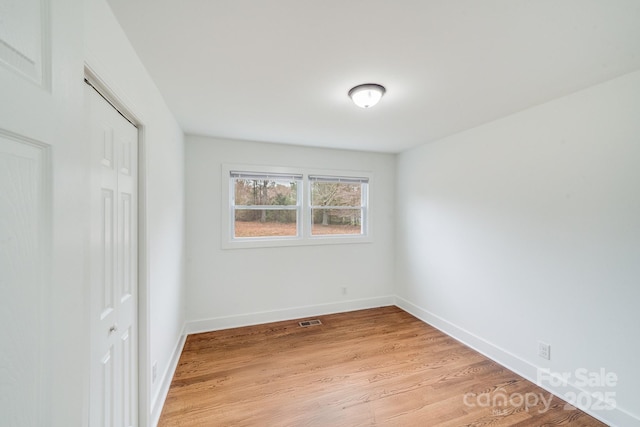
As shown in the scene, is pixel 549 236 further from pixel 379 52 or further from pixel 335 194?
pixel 335 194

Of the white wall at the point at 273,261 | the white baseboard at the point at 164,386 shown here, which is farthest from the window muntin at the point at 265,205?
the white baseboard at the point at 164,386

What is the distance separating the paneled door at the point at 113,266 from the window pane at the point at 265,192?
5.83 ft

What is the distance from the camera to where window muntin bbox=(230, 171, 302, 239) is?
11.0 ft

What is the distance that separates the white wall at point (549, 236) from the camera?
5.69 ft

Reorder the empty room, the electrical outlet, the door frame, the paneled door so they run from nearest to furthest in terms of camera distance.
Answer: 1. the empty room
2. the paneled door
3. the door frame
4. the electrical outlet

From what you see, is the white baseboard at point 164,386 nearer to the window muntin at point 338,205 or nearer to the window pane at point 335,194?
the window muntin at point 338,205

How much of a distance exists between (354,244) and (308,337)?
145cm

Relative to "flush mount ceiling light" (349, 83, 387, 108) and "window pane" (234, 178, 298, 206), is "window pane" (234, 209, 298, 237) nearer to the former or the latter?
"window pane" (234, 178, 298, 206)

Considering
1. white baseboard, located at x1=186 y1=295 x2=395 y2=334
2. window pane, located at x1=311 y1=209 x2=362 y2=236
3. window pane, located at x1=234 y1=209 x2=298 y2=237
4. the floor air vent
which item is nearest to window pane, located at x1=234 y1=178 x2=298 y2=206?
window pane, located at x1=234 y1=209 x2=298 y2=237

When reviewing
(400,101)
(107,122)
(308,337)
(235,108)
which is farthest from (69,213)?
(308,337)

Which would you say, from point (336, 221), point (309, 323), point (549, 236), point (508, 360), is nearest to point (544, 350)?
point (508, 360)

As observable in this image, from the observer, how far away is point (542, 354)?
2174 mm

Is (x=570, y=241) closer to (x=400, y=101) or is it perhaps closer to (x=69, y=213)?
(x=400, y=101)

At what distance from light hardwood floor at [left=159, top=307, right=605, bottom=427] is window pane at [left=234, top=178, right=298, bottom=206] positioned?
1645 mm
